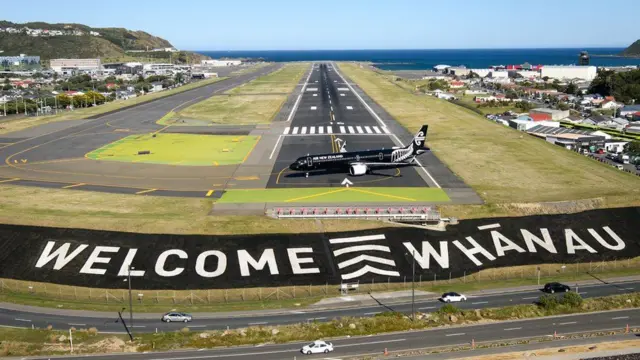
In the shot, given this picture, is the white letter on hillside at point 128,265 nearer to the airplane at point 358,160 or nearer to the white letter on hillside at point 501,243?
the airplane at point 358,160

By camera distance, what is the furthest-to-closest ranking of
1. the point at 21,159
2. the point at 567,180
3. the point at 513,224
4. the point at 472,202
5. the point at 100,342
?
the point at 21,159 → the point at 567,180 → the point at 472,202 → the point at 513,224 → the point at 100,342

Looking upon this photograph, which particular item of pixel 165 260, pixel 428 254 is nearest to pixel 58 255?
pixel 165 260

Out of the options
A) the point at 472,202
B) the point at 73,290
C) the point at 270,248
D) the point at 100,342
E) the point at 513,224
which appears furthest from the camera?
the point at 472,202

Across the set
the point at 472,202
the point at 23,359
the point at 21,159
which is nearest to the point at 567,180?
the point at 472,202

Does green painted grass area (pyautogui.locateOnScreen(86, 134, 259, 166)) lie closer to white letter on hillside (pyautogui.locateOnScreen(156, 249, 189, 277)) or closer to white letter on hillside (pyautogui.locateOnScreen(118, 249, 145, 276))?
white letter on hillside (pyautogui.locateOnScreen(156, 249, 189, 277))

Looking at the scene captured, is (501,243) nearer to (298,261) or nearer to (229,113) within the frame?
(298,261)

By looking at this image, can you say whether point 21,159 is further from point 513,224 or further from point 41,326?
point 513,224

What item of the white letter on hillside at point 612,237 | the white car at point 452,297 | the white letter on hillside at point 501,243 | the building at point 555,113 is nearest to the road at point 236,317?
the white car at point 452,297

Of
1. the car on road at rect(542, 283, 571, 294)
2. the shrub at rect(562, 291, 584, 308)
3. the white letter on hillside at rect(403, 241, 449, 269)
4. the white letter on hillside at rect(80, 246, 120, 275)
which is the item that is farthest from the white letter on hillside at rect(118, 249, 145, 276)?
the shrub at rect(562, 291, 584, 308)
